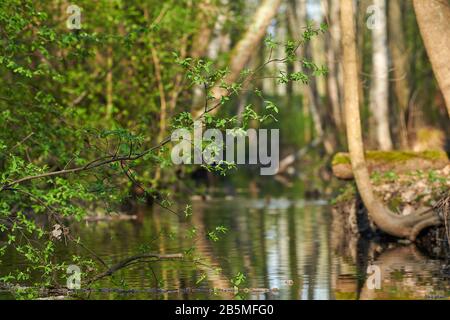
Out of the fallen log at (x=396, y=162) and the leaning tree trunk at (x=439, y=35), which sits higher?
the leaning tree trunk at (x=439, y=35)

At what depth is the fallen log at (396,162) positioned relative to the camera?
21.7m

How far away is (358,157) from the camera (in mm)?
19391

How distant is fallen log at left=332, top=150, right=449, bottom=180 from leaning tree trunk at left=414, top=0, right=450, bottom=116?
5.14 meters

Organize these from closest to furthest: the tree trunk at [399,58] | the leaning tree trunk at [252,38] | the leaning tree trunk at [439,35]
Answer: the leaning tree trunk at [439,35] → the leaning tree trunk at [252,38] → the tree trunk at [399,58]

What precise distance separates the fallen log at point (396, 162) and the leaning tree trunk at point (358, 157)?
208 cm

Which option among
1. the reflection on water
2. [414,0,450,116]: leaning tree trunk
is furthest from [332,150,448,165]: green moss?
[414,0,450,116]: leaning tree trunk

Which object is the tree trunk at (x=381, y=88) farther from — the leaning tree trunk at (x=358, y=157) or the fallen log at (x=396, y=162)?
the leaning tree trunk at (x=358, y=157)

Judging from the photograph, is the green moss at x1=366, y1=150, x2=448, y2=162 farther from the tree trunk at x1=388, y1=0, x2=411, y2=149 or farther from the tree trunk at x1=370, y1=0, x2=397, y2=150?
the tree trunk at x1=388, y1=0, x2=411, y2=149

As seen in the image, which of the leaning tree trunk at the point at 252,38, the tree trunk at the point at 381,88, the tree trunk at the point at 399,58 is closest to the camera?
the leaning tree trunk at the point at 252,38

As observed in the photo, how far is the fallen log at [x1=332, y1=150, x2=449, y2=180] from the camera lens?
21656mm

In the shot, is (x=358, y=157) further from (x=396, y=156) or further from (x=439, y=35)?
(x=439, y=35)

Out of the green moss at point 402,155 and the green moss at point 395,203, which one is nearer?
the green moss at point 395,203

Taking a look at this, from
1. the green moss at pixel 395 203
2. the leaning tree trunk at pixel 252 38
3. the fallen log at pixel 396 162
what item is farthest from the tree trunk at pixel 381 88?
the green moss at pixel 395 203

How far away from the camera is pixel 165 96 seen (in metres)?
31.4
